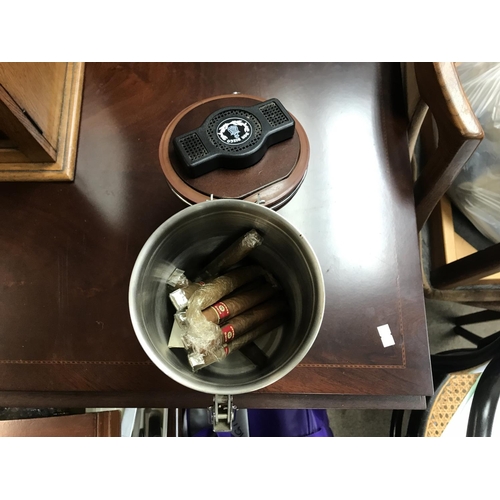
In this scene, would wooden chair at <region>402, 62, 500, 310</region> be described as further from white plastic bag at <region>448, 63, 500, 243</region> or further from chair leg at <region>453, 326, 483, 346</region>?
chair leg at <region>453, 326, 483, 346</region>

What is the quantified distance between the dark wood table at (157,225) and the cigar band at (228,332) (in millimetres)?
131

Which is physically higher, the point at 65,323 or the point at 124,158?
the point at 124,158

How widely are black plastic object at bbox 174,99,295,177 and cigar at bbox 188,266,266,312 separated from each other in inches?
6.9

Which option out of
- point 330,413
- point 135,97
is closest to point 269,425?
point 330,413

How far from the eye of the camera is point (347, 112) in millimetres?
813

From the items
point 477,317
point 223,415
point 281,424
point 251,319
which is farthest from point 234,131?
point 477,317

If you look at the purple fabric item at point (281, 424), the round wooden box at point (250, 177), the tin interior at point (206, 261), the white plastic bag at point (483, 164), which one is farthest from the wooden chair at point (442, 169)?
the purple fabric item at point (281, 424)

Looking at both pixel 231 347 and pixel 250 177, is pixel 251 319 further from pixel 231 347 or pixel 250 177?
pixel 250 177

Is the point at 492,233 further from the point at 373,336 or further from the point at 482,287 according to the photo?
the point at 373,336

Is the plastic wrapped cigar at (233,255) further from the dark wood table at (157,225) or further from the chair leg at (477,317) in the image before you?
the chair leg at (477,317)

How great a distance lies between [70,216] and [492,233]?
3.12ft

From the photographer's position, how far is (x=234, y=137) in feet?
2.07

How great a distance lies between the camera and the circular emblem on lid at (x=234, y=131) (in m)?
0.63
